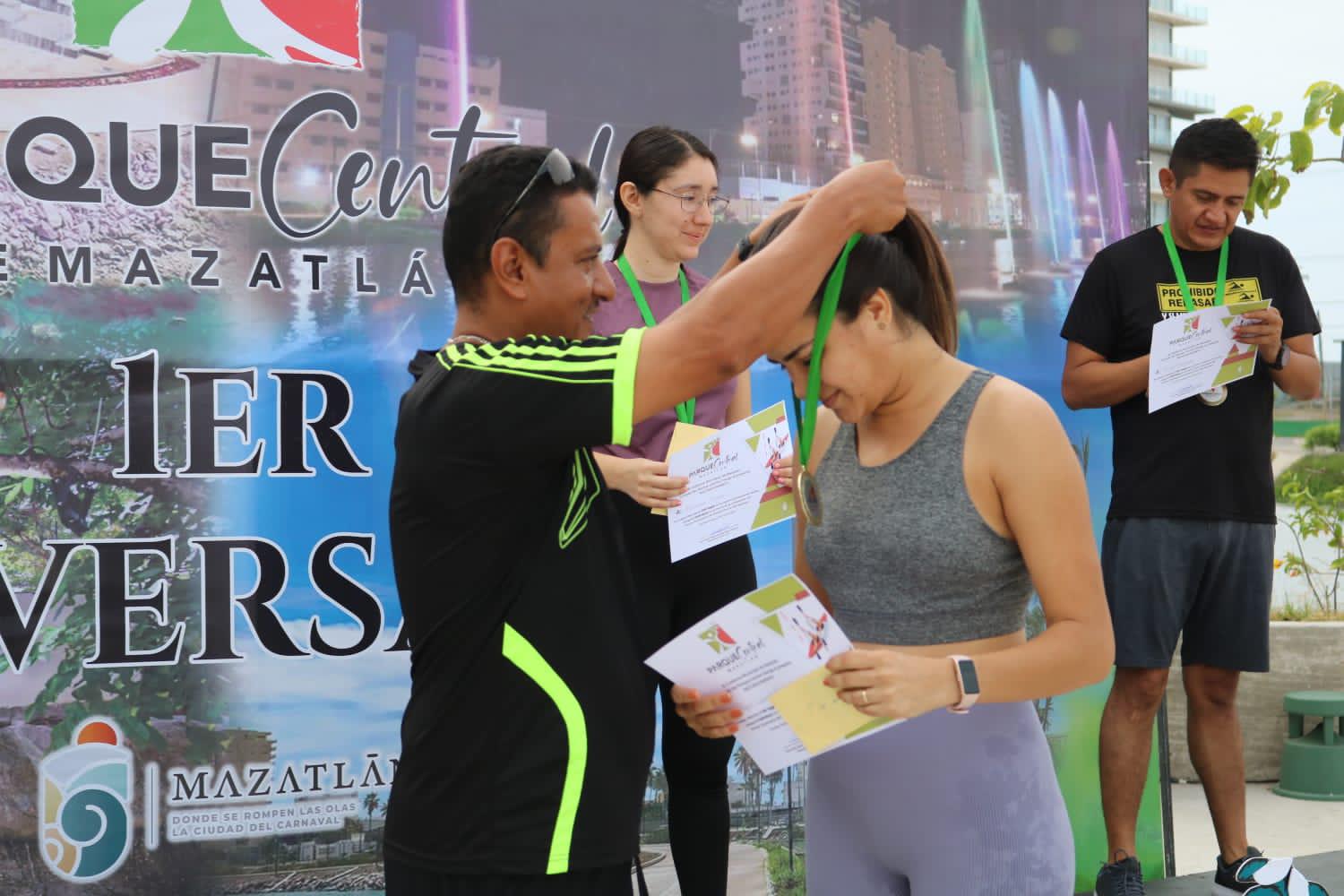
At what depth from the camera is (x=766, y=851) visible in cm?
346

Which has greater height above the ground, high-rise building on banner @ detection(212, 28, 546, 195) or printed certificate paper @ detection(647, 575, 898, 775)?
high-rise building on banner @ detection(212, 28, 546, 195)

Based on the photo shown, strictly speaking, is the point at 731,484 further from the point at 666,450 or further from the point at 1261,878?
the point at 1261,878

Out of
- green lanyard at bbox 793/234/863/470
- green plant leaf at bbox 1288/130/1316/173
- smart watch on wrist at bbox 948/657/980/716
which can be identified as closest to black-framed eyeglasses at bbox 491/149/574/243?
green lanyard at bbox 793/234/863/470

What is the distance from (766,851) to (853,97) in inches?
79.7

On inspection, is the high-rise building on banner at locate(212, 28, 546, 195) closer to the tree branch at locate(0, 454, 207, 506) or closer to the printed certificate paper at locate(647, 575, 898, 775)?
the tree branch at locate(0, 454, 207, 506)

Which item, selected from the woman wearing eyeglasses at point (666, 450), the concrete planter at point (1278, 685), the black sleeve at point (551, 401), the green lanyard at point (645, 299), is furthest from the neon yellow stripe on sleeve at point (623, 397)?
the concrete planter at point (1278, 685)

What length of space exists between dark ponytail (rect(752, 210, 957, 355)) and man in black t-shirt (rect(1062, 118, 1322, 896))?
1894 millimetres

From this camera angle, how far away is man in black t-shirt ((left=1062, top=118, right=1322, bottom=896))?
11.1 feet

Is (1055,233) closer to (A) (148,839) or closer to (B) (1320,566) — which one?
(A) (148,839)

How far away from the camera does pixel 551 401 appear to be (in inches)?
53.2

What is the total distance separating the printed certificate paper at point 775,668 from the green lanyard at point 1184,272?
2.39 metres

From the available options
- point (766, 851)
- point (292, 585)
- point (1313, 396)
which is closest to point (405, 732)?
point (292, 585)

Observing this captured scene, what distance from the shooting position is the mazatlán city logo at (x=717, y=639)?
4.58ft

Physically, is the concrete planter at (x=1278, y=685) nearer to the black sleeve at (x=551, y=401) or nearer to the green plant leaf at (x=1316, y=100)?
the green plant leaf at (x=1316, y=100)
